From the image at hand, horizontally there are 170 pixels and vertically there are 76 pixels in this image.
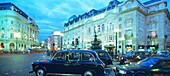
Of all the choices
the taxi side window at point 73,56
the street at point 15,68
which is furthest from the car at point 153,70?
the street at point 15,68

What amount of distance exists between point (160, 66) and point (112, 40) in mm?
52269

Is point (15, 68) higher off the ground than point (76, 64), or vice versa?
point (76, 64)

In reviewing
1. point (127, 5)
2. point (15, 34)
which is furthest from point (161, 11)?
point (15, 34)

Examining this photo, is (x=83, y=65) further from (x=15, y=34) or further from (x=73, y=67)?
(x=15, y=34)

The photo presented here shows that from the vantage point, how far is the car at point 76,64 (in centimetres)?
1087

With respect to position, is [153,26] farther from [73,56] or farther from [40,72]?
[40,72]

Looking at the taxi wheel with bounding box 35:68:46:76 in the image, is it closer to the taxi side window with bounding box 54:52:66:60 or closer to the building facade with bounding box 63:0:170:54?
the taxi side window with bounding box 54:52:66:60

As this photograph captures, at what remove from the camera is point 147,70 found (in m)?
9.03

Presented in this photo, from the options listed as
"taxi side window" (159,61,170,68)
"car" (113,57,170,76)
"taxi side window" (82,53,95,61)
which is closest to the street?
"taxi side window" (82,53,95,61)

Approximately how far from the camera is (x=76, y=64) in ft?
35.9

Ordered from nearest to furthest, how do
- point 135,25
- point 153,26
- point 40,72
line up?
point 40,72
point 135,25
point 153,26

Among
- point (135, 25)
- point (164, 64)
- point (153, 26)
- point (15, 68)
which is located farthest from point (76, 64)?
point (153, 26)

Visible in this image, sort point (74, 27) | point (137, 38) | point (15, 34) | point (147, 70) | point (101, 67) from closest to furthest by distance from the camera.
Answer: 1. point (147, 70)
2. point (101, 67)
3. point (137, 38)
4. point (15, 34)
5. point (74, 27)

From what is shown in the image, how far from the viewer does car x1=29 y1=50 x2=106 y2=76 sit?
35.7 ft
